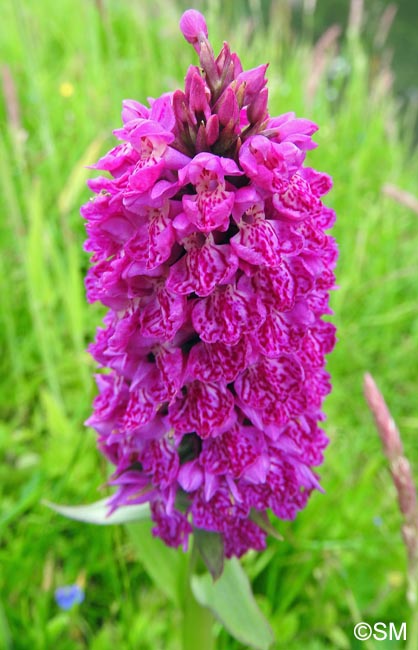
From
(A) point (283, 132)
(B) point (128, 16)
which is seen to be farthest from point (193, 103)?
(B) point (128, 16)

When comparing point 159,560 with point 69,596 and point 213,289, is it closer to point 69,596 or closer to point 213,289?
point 69,596

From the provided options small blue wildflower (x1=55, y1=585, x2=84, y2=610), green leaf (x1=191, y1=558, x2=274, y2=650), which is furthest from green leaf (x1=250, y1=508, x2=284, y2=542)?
small blue wildflower (x1=55, y1=585, x2=84, y2=610)

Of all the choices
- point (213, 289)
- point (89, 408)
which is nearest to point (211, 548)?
point (213, 289)

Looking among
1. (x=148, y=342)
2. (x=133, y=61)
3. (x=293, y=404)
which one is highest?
(x=133, y=61)

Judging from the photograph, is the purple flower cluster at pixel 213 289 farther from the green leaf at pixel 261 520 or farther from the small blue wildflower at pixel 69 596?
the small blue wildflower at pixel 69 596

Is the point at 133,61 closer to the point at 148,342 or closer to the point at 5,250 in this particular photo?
the point at 5,250

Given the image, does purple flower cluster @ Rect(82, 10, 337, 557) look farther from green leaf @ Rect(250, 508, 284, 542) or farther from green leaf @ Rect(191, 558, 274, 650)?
green leaf @ Rect(191, 558, 274, 650)
